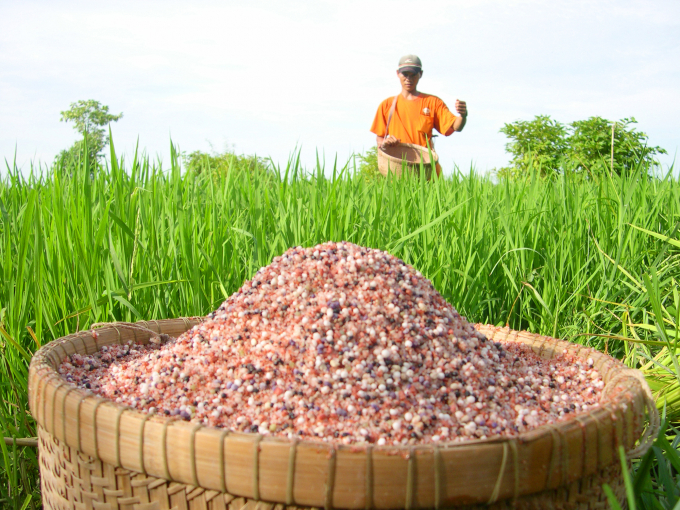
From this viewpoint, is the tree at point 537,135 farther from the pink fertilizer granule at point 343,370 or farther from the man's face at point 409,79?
the pink fertilizer granule at point 343,370

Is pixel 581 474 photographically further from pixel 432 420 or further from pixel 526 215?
pixel 526 215

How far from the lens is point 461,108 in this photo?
16.0ft

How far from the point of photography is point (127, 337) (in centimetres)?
149

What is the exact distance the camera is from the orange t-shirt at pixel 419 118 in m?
5.13

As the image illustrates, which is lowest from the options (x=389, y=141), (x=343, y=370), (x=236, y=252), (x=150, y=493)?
(x=150, y=493)

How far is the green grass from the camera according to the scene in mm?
1600

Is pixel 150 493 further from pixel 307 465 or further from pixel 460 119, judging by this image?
pixel 460 119

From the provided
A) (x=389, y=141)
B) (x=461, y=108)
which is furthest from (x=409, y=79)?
(x=389, y=141)

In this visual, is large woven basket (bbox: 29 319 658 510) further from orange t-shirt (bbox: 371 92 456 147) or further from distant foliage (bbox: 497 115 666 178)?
distant foliage (bbox: 497 115 666 178)

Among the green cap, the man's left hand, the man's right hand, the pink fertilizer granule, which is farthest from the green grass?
the green cap

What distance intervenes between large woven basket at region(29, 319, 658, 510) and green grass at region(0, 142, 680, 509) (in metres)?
0.48

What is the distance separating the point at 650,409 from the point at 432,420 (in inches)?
18.3

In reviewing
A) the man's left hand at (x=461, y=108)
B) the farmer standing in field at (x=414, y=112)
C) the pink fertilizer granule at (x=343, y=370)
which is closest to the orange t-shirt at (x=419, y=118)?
the farmer standing in field at (x=414, y=112)

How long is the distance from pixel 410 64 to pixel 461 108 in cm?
65
